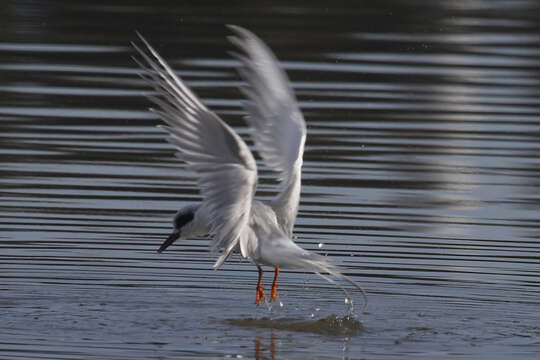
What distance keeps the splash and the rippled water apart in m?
0.03

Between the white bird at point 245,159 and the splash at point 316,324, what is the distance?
26 cm

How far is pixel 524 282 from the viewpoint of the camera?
42.8 feet

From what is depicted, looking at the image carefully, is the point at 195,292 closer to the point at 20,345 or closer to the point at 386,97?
the point at 20,345

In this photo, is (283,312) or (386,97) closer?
(283,312)

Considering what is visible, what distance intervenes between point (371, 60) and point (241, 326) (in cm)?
1298

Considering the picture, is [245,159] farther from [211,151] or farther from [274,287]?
[274,287]

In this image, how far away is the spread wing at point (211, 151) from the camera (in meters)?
10.5

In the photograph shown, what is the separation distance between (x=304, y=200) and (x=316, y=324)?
Answer: 380cm

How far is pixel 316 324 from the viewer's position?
12.1 metres

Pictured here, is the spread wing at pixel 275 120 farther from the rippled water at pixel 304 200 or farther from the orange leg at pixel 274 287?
the rippled water at pixel 304 200

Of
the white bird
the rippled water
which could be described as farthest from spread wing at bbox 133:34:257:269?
the rippled water

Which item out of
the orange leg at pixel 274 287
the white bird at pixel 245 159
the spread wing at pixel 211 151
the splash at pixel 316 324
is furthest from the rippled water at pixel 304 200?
the spread wing at pixel 211 151

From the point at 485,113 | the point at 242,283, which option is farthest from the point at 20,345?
the point at 485,113

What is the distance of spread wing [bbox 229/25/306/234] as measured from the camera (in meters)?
12.2
